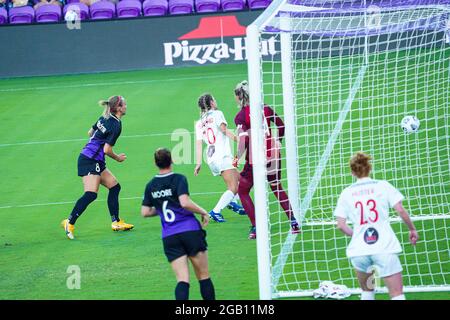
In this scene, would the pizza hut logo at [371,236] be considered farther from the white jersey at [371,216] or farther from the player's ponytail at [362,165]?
the player's ponytail at [362,165]

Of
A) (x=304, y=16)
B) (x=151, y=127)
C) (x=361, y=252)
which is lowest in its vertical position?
(x=361, y=252)

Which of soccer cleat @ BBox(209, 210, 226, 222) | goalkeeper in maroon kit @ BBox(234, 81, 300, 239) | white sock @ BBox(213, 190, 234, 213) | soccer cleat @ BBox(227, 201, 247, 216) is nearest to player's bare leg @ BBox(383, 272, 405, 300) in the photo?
goalkeeper in maroon kit @ BBox(234, 81, 300, 239)

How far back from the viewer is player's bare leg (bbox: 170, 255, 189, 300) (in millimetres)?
9250

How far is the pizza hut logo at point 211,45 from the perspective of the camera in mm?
27188

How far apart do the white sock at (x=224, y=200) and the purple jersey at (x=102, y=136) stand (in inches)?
66.6

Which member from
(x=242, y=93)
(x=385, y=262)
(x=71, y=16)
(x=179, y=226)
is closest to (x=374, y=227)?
(x=385, y=262)

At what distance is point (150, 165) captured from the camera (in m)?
17.6

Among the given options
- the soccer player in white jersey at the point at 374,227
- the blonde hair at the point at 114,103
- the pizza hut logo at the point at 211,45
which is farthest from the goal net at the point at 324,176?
the pizza hut logo at the point at 211,45

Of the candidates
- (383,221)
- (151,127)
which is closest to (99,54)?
(151,127)

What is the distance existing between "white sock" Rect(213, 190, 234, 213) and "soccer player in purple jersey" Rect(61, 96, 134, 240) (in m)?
1.42

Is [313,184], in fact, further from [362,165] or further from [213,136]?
[362,165]

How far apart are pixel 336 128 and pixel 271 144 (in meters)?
5.51

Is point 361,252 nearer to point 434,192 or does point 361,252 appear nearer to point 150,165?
point 434,192

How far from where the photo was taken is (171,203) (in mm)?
9438
